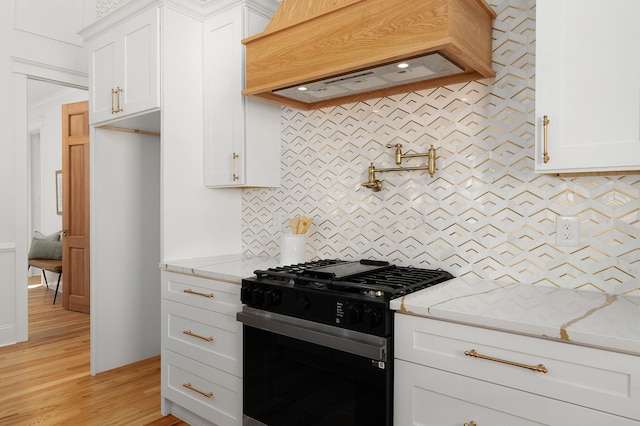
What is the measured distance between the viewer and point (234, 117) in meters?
2.68

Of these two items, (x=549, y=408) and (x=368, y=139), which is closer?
(x=549, y=408)

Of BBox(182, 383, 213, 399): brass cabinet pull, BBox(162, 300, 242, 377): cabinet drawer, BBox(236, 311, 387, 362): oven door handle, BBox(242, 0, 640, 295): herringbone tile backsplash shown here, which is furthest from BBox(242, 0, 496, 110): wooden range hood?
BBox(182, 383, 213, 399): brass cabinet pull

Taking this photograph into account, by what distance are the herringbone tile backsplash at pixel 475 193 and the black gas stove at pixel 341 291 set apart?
22cm

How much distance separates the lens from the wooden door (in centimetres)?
484

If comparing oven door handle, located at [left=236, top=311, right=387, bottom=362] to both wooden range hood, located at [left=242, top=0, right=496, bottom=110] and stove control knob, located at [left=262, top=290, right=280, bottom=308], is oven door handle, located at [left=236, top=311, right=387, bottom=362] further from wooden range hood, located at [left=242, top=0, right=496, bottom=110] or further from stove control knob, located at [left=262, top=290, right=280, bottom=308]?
wooden range hood, located at [left=242, top=0, right=496, bottom=110]

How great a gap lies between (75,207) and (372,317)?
448 centimetres

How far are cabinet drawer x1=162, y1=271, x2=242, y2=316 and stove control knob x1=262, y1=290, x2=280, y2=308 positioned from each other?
0.26 m

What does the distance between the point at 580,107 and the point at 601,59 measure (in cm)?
16

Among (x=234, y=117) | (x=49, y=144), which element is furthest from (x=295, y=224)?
(x=49, y=144)

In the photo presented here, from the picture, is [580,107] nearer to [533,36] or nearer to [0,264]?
[533,36]

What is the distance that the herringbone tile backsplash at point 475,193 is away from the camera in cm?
175

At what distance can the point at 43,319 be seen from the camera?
464cm

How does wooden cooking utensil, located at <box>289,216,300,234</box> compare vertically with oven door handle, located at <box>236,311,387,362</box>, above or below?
above

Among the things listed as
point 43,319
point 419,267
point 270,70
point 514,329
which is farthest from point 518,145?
point 43,319
